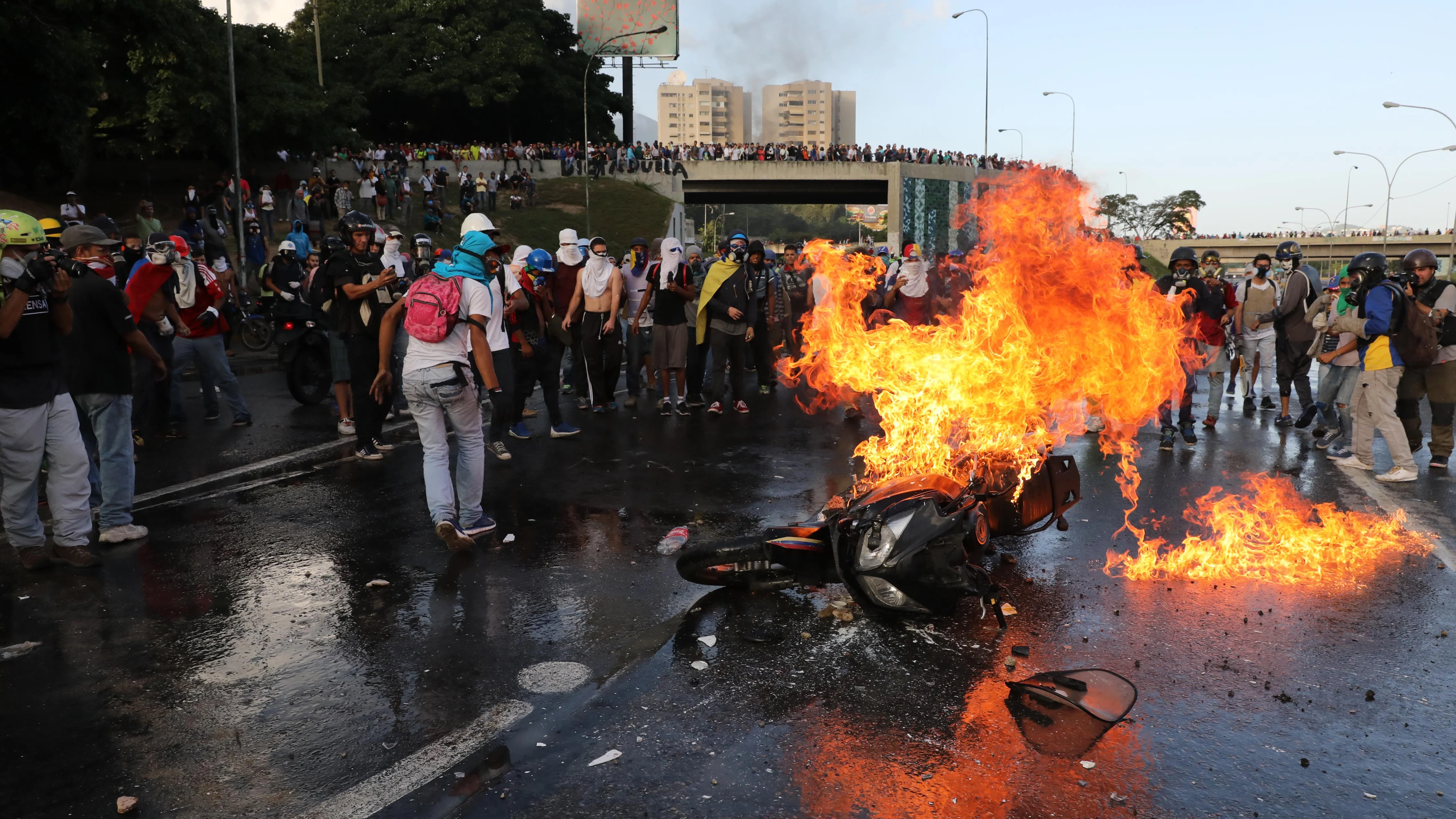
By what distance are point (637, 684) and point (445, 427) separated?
275 centimetres

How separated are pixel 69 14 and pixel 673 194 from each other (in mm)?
32940

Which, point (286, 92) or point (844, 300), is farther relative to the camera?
point (286, 92)

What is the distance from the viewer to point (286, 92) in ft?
114

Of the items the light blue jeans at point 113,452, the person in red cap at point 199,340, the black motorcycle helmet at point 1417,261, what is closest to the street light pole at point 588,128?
the person in red cap at point 199,340

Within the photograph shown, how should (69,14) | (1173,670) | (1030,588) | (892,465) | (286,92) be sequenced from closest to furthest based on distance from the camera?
1. (1173,670)
2. (1030,588)
3. (892,465)
4. (69,14)
5. (286,92)

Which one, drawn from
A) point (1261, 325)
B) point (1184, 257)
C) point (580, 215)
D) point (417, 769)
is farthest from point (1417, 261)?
point (580, 215)

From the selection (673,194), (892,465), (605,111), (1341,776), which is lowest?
(1341,776)

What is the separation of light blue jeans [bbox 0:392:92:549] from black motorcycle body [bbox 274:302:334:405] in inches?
231

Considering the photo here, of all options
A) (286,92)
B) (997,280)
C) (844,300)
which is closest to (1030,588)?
(997,280)

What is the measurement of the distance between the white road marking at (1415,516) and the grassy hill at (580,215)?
2959 cm

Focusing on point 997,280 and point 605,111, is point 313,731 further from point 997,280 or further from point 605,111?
point 605,111

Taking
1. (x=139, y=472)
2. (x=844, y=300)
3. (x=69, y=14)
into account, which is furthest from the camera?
(x=69, y=14)

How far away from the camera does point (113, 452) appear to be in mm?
6211

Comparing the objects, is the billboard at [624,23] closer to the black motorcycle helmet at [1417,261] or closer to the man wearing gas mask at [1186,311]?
the man wearing gas mask at [1186,311]
